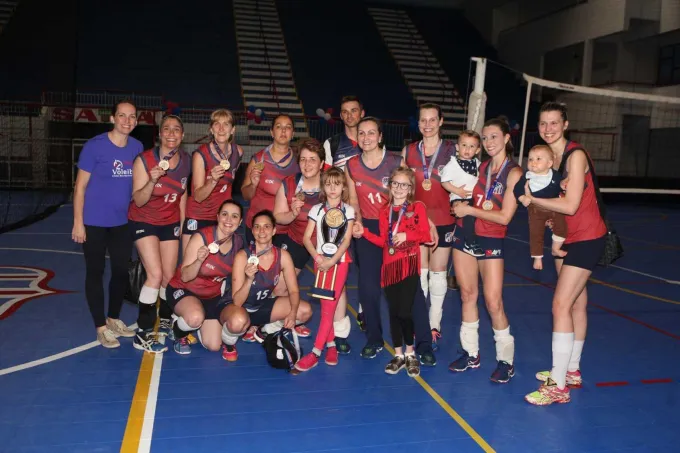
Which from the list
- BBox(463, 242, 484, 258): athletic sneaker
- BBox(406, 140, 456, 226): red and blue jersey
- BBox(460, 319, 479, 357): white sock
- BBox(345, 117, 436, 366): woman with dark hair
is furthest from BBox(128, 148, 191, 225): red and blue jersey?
BBox(460, 319, 479, 357): white sock

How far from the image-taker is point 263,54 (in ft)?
88.9

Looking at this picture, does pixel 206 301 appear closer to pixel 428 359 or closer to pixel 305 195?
pixel 305 195

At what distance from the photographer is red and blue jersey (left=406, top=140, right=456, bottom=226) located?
5.15m

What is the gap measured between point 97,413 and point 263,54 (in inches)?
984

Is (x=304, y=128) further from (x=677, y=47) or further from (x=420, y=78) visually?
(x=677, y=47)

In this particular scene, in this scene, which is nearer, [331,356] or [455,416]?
[455,416]

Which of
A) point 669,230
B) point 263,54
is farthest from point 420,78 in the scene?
point 669,230

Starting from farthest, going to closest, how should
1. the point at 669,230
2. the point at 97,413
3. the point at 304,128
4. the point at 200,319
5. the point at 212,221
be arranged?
the point at 304,128
the point at 669,230
the point at 212,221
the point at 200,319
the point at 97,413

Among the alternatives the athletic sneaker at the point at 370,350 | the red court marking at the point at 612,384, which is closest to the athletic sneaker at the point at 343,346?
the athletic sneaker at the point at 370,350

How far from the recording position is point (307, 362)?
4.91 meters

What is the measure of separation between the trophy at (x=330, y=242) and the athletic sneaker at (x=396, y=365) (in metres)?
0.73

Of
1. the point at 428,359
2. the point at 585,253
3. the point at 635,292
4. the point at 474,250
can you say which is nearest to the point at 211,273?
the point at 428,359

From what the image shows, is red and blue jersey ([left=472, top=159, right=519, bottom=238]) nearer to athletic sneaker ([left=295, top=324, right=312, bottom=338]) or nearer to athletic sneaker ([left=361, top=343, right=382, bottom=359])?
athletic sneaker ([left=361, top=343, right=382, bottom=359])

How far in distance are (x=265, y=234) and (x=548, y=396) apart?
2.58 m
